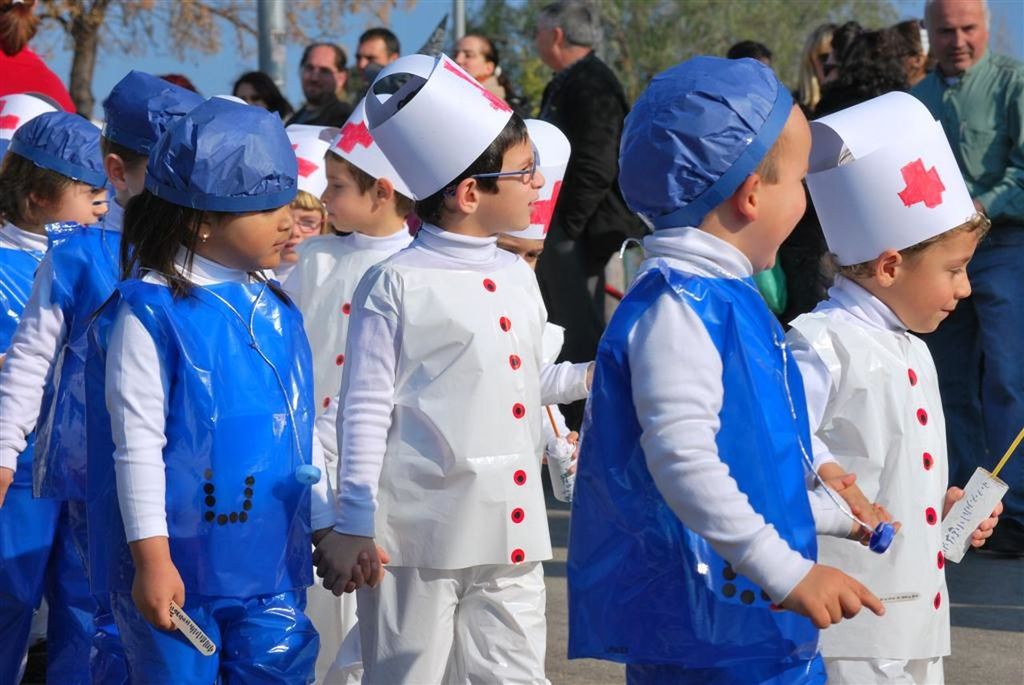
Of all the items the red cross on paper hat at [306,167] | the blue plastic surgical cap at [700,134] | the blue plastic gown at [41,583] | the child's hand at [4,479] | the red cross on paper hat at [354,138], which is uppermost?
the blue plastic surgical cap at [700,134]

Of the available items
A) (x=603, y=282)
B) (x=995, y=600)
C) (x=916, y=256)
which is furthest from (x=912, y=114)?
(x=603, y=282)

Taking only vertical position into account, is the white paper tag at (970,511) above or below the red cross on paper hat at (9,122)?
below

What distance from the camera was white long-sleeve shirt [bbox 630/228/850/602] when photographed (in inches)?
110

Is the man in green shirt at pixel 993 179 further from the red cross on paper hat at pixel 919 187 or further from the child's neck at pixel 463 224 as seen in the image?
the child's neck at pixel 463 224

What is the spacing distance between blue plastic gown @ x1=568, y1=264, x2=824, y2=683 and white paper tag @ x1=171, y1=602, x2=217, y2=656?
30.5 inches

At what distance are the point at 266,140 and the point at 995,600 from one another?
3.80 m

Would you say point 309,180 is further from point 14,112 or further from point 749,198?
point 749,198

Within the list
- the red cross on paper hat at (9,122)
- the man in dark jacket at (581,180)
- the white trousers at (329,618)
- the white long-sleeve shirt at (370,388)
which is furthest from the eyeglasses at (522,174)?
the man in dark jacket at (581,180)

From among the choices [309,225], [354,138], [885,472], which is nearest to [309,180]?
[309,225]

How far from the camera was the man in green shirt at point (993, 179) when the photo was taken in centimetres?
691

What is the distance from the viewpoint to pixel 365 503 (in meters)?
3.79

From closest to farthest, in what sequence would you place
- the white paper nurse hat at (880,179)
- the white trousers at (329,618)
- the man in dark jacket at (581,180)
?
the white paper nurse hat at (880,179)
the white trousers at (329,618)
the man in dark jacket at (581,180)

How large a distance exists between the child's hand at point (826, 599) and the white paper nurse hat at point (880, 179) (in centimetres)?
132

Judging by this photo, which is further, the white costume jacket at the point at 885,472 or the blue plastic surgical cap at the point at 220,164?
the white costume jacket at the point at 885,472
